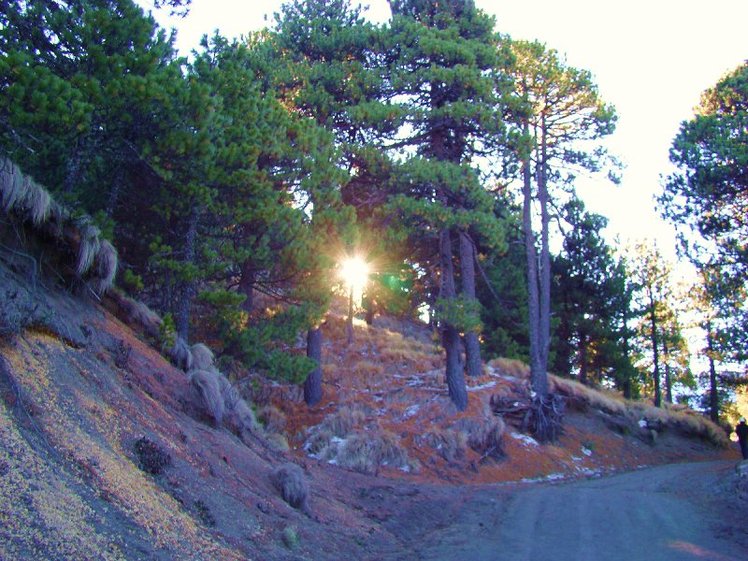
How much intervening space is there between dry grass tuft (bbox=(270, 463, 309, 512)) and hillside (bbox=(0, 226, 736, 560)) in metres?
0.11

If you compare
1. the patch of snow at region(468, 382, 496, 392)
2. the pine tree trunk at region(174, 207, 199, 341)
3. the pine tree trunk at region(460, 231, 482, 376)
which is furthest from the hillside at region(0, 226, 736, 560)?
the pine tree trunk at region(460, 231, 482, 376)

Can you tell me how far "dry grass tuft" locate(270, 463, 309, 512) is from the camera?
10219mm

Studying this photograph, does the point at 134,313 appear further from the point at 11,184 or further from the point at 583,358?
the point at 583,358

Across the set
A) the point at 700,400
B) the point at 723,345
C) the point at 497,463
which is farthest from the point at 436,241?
the point at 700,400

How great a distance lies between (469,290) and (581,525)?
10.9 meters

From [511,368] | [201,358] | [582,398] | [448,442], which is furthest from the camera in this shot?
[582,398]

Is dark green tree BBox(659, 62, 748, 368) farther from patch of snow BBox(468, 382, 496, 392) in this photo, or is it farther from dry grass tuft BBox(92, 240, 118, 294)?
dry grass tuft BBox(92, 240, 118, 294)

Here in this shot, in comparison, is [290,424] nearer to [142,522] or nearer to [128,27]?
[128,27]

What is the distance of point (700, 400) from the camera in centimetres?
3875

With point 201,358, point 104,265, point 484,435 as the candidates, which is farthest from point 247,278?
point 484,435

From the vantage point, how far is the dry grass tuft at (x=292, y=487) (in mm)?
10219

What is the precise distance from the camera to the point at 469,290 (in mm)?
21547

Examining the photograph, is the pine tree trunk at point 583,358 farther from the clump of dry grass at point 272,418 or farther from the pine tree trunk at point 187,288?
the pine tree trunk at point 187,288

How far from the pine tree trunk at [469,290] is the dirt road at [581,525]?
6.75 m
